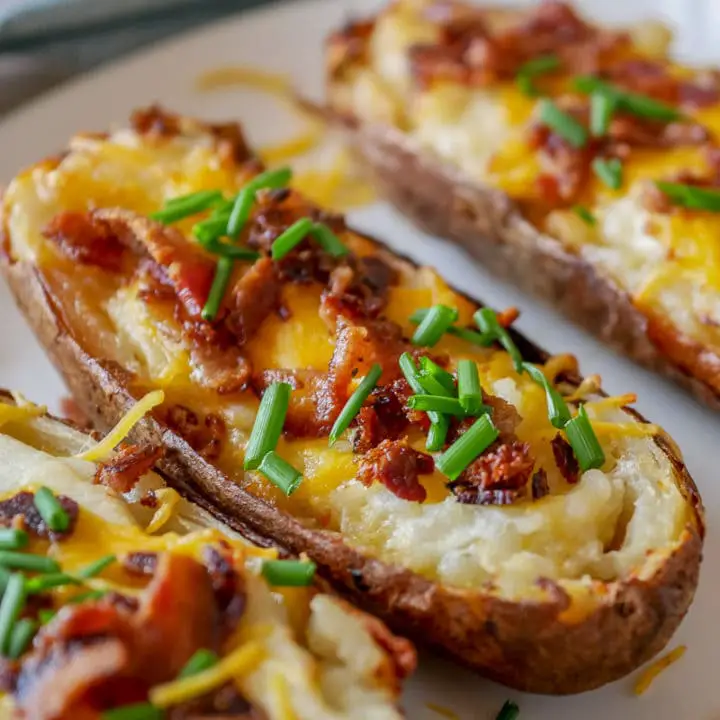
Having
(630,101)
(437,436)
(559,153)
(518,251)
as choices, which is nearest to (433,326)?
(437,436)

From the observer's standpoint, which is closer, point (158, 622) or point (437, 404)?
point (158, 622)

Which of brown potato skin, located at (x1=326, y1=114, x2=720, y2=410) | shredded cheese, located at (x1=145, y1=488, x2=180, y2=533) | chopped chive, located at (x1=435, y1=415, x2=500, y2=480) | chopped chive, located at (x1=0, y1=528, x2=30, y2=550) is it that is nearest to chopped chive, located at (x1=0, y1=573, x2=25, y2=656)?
chopped chive, located at (x1=0, y1=528, x2=30, y2=550)

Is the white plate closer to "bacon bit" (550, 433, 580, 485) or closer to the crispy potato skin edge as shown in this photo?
the crispy potato skin edge

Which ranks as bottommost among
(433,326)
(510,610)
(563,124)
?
(510,610)

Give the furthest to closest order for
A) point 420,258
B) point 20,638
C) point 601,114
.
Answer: point 420,258 < point 601,114 < point 20,638

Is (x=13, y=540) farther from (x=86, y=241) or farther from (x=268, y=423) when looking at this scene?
(x=86, y=241)

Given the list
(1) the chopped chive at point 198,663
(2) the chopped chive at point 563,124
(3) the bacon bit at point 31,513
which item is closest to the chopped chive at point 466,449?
(1) the chopped chive at point 198,663

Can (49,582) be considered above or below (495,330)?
below

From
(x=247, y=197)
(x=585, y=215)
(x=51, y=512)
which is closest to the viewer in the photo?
(x=51, y=512)
